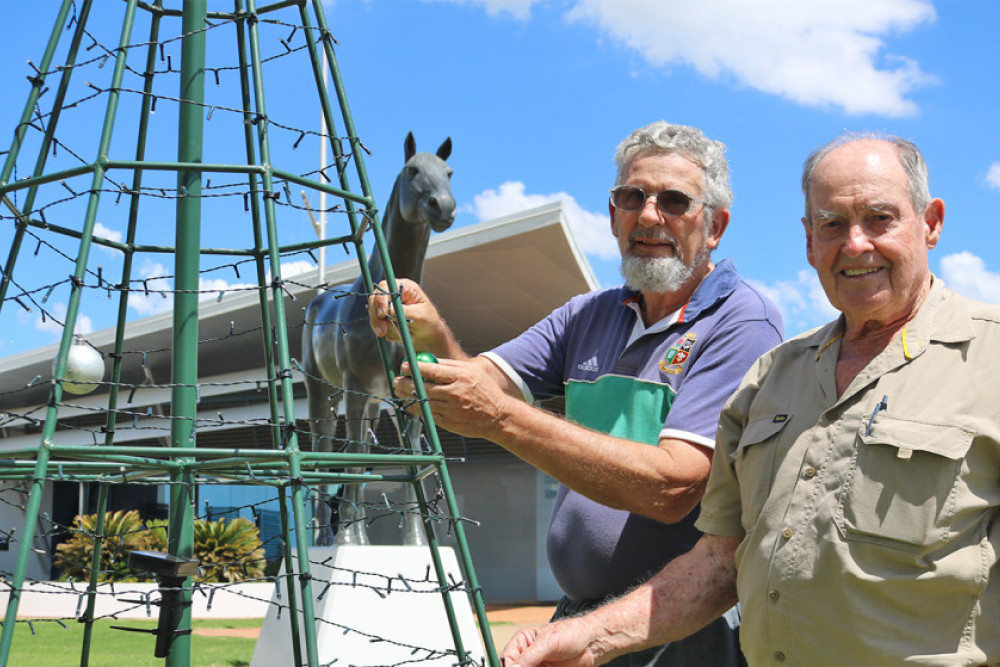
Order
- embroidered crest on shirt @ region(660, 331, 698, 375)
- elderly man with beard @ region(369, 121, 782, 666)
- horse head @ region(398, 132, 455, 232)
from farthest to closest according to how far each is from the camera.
Answer: 1. horse head @ region(398, 132, 455, 232)
2. embroidered crest on shirt @ region(660, 331, 698, 375)
3. elderly man with beard @ region(369, 121, 782, 666)

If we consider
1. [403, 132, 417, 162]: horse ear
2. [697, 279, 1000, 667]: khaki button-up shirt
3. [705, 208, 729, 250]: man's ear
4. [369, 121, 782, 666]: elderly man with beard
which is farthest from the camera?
[403, 132, 417, 162]: horse ear

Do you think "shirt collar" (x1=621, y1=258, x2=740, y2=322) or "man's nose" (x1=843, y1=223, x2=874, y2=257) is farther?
"shirt collar" (x1=621, y1=258, x2=740, y2=322)

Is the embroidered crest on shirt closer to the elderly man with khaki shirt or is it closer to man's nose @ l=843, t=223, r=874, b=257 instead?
the elderly man with khaki shirt

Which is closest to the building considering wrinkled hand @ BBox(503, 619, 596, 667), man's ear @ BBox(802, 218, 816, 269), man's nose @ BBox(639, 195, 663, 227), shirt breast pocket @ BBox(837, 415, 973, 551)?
man's nose @ BBox(639, 195, 663, 227)

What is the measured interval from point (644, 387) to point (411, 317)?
63cm

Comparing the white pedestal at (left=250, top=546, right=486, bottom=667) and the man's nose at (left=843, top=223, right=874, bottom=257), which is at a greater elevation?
the man's nose at (left=843, top=223, right=874, bottom=257)

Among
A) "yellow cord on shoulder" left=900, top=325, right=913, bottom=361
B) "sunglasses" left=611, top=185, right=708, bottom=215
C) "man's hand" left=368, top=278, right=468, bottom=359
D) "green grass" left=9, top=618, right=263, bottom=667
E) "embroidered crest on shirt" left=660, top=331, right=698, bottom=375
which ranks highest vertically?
"sunglasses" left=611, top=185, right=708, bottom=215

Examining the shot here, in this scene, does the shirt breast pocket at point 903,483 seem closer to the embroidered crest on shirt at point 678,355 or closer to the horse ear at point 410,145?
the embroidered crest on shirt at point 678,355

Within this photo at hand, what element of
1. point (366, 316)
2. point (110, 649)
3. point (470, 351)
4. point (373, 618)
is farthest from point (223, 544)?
point (373, 618)

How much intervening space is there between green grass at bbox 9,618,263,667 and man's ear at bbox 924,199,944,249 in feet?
22.5

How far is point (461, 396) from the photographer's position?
2078 millimetres

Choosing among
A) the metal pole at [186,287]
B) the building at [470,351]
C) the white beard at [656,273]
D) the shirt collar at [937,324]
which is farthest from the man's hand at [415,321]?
the building at [470,351]

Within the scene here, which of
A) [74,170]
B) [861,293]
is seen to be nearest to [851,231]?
[861,293]

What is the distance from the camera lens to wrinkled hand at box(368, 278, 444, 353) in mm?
2215
